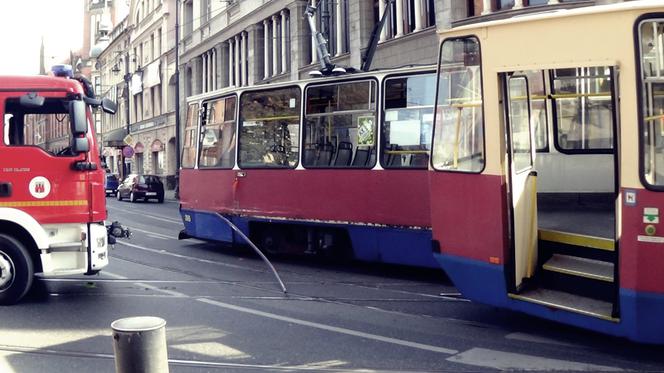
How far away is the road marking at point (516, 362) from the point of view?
591 cm

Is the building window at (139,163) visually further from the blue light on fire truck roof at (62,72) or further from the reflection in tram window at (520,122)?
the reflection in tram window at (520,122)

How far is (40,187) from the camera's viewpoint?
28.8 ft

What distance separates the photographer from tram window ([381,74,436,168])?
10102 millimetres

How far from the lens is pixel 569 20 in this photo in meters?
6.19

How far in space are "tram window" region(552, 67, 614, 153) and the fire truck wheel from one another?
6.89m

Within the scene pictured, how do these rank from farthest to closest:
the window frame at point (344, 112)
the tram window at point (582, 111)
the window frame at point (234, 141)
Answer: the window frame at point (234, 141)
the window frame at point (344, 112)
the tram window at point (582, 111)

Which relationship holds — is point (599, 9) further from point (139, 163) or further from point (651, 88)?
Answer: point (139, 163)

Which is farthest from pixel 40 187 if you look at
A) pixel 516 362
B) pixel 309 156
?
pixel 516 362

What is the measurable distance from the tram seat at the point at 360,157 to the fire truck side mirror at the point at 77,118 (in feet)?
13.5

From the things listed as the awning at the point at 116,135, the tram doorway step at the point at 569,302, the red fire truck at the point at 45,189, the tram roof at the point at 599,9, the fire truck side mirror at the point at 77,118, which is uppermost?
the awning at the point at 116,135

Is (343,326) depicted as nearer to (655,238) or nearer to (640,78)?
(655,238)

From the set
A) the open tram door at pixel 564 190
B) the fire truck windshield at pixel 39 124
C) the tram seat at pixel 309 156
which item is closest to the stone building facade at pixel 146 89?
the tram seat at pixel 309 156

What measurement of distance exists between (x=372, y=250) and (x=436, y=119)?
3648 mm

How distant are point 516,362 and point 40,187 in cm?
616
